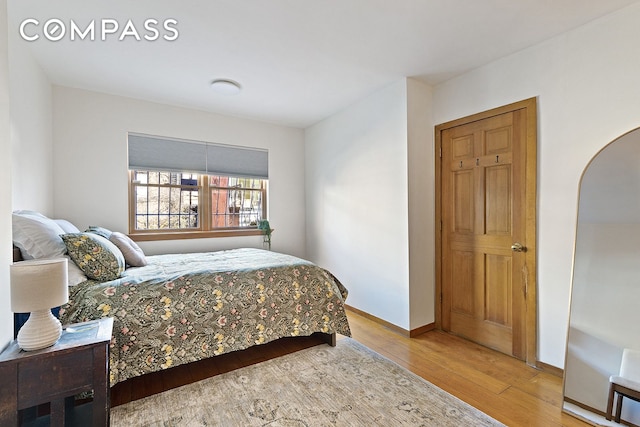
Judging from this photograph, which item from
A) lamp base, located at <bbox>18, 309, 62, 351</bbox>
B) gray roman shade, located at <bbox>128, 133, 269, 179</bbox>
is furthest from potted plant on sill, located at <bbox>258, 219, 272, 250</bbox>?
lamp base, located at <bbox>18, 309, 62, 351</bbox>

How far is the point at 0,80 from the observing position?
135cm

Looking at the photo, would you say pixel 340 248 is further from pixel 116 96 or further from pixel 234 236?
pixel 116 96

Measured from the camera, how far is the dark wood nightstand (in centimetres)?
119

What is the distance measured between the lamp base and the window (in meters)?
2.25

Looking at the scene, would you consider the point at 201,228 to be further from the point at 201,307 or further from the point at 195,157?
the point at 201,307

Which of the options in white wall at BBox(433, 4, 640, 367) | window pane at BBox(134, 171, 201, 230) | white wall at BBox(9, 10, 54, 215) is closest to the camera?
white wall at BBox(433, 4, 640, 367)

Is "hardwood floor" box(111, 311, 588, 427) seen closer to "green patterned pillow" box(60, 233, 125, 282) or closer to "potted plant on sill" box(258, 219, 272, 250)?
"green patterned pillow" box(60, 233, 125, 282)

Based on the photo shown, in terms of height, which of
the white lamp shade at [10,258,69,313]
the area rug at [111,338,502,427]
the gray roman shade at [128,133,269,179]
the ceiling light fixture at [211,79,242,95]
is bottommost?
the area rug at [111,338,502,427]

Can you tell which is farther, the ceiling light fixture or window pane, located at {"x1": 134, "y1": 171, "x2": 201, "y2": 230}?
window pane, located at {"x1": 134, "y1": 171, "x2": 201, "y2": 230}

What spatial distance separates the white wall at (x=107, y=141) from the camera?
304 centimetres

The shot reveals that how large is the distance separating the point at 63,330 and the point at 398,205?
2695mm

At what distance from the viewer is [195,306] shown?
2.05m

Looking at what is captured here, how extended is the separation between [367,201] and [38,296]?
2.82 metres

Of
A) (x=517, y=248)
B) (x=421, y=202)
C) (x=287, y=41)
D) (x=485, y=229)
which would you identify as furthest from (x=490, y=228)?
(x=287, y=41)
